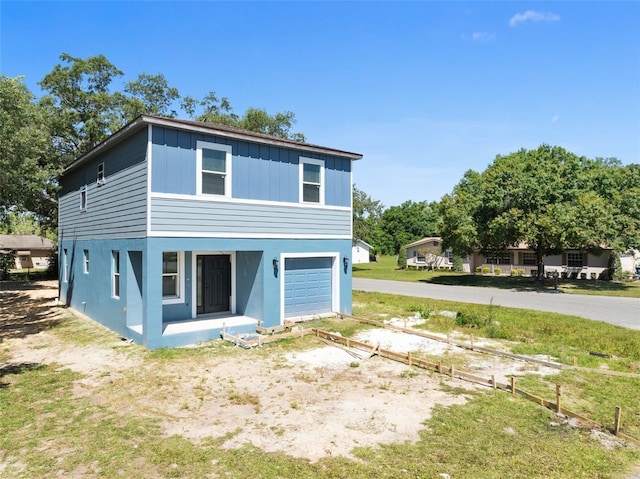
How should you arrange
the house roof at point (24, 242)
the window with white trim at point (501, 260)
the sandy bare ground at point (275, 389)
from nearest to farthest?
the sandy bare ground at point (275, 389)
the window with white trim at point (501, 260)
the house roof at point (24, 242)

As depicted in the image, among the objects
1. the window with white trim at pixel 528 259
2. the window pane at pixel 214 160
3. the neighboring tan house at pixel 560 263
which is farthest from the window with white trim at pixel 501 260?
the window pane at pixel 214 160

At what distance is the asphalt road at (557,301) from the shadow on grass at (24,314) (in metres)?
17.7

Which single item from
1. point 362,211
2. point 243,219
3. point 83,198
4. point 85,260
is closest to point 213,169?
point 243,219

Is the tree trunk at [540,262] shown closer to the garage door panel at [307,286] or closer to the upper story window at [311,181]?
the garage door panel at [307,286]

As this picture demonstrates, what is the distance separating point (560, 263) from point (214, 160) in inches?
1448

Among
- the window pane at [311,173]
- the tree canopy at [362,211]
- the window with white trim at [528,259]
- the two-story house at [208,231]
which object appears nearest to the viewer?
the two-story house at [208,231]

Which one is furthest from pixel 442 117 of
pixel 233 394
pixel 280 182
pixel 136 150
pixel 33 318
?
pixel 33 318

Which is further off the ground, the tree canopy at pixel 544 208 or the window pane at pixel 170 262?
the tree canopy at pixel 544 208

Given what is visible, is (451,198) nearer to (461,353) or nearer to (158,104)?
(461,353)

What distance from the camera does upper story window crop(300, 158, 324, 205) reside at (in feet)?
46.3

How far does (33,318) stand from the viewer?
1564cm

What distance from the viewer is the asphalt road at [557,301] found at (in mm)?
16734

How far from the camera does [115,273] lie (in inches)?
534

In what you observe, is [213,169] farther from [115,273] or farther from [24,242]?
[24,242]
